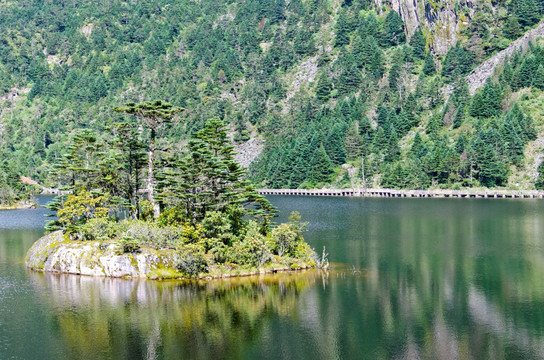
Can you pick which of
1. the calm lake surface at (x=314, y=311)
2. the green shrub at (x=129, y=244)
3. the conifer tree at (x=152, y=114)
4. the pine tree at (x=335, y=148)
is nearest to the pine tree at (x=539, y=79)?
the pine tree at (x=335, y=148)

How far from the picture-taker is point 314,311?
48312mm

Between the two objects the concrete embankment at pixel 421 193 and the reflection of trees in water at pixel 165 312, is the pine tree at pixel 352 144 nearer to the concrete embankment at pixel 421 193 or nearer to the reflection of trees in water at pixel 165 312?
the concrete embankment at pixel 421 193

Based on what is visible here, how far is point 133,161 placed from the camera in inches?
2928

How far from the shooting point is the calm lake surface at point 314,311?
39.9 metres

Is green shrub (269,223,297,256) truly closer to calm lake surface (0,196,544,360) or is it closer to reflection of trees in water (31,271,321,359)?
reflection of trees in water (31,271,321,359)

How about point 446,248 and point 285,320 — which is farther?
point 446,248

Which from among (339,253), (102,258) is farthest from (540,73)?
(102,258)

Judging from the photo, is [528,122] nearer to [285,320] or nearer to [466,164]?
[466,164]

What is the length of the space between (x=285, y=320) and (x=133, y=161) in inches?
1447

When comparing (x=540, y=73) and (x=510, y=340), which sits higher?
(x=540, y=73)

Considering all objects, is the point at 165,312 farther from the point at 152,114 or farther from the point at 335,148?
the point at 335,148

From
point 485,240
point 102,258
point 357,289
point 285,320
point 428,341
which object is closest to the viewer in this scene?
point 428,341

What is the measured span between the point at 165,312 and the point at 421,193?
130 meters

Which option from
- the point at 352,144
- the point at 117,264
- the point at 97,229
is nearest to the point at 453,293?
the point at 117,264
